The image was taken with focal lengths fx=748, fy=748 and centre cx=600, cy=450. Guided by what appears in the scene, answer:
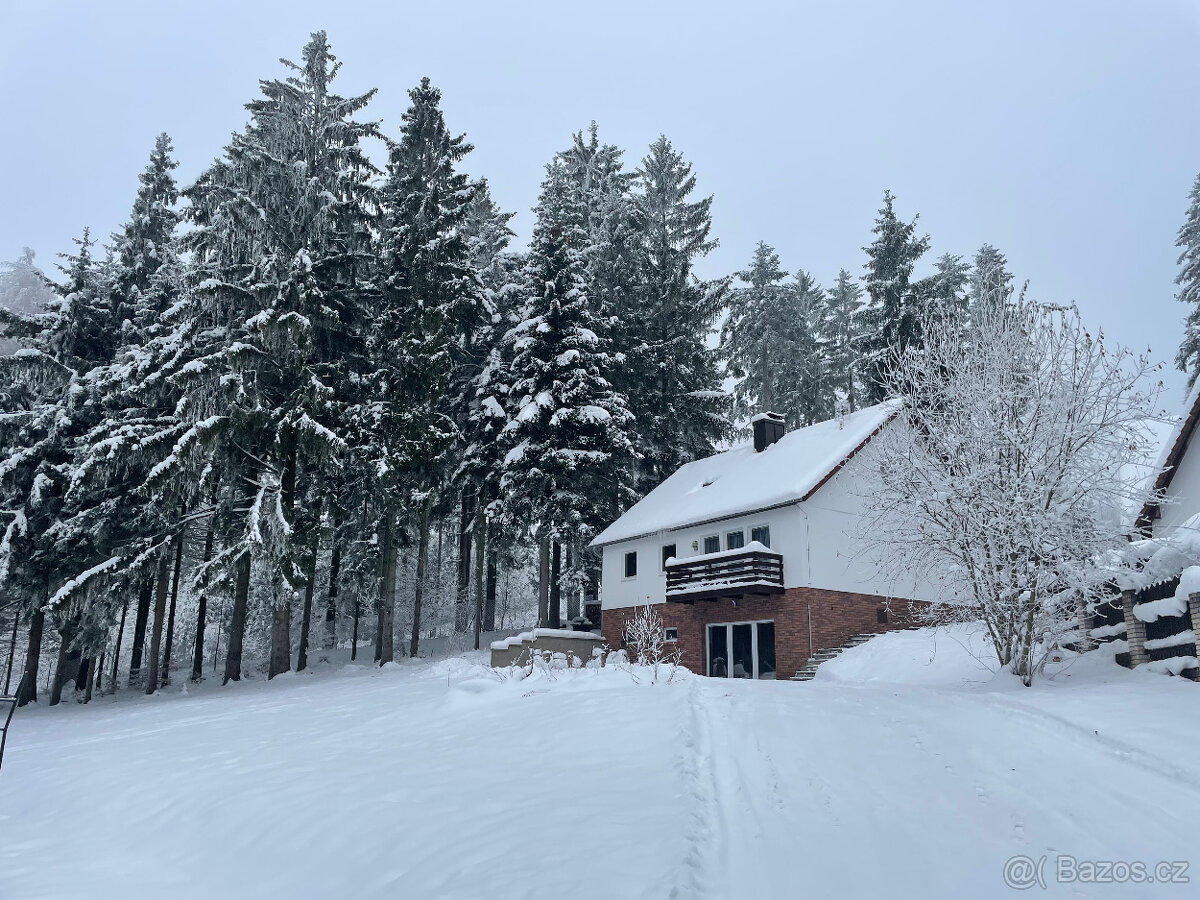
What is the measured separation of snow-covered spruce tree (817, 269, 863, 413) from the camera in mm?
46969

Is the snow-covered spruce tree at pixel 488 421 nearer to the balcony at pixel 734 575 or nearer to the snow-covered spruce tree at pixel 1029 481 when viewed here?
the balcony at pixel 734 575

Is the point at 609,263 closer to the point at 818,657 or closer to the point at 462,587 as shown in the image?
the point at 462,587

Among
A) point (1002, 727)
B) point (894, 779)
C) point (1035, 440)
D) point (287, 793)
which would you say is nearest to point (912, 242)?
point (1035, 440)

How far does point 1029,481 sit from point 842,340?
39152 millimetres

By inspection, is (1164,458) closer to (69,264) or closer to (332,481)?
(332,481)

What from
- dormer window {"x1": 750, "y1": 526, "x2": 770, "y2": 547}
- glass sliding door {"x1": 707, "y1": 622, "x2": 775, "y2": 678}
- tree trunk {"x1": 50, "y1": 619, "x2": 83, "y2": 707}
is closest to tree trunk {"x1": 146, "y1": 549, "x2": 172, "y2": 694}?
tree trunk {"x1": 50, "y1": 619, "x2": 83, "y2": 707}

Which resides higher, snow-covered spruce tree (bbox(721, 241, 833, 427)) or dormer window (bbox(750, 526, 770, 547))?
snow-covered spruce tree (bbox(721, 241, 833, 427))

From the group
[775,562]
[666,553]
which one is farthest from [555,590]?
[775,562]

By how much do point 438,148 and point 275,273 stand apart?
348 inches

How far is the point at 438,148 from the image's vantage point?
30156mm

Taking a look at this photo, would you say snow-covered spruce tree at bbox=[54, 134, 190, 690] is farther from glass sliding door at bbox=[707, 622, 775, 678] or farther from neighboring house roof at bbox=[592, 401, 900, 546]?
glass sliding door at bbox=[707, 622, 775, 678]

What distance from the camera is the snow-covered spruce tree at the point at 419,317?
86.5 feet

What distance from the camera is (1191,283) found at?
3669cm

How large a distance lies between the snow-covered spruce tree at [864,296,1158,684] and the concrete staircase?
7008mm
